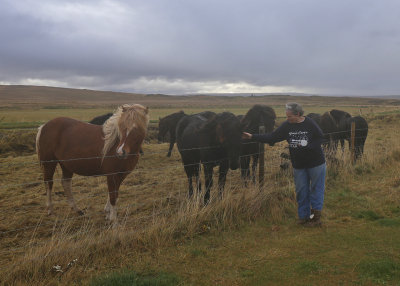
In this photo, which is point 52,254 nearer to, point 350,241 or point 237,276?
point 237,276

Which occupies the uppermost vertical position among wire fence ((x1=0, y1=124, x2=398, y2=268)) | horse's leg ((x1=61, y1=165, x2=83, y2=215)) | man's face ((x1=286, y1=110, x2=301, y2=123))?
man's face ((x1=286, y1=110, x2=301, y2=123))

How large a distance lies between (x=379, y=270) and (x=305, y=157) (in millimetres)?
1895

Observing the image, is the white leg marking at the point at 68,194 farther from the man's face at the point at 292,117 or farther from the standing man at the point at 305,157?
the man's face at the point at 292,117

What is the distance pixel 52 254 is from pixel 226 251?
231 cm

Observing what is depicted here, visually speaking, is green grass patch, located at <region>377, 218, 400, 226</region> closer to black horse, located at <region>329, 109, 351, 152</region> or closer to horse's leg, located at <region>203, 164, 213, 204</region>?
horse's leg, located at <region>203, 164, 213, 204</region>

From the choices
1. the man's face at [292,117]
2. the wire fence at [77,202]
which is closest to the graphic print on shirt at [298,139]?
the man's face at [292,117]

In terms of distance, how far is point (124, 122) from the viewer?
4.78 m

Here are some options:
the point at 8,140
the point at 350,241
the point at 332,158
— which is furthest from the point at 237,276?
the point at 8,140

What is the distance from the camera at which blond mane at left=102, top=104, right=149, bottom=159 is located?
4.78 m

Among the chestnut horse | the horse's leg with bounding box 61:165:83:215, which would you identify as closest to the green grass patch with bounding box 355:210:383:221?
the chestnut horse

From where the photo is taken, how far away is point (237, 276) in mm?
3453


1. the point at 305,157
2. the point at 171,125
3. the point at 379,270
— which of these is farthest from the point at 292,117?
the point at 171,125

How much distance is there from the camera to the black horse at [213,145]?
498 cm

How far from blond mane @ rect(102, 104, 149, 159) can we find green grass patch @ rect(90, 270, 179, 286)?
88.0 inches
